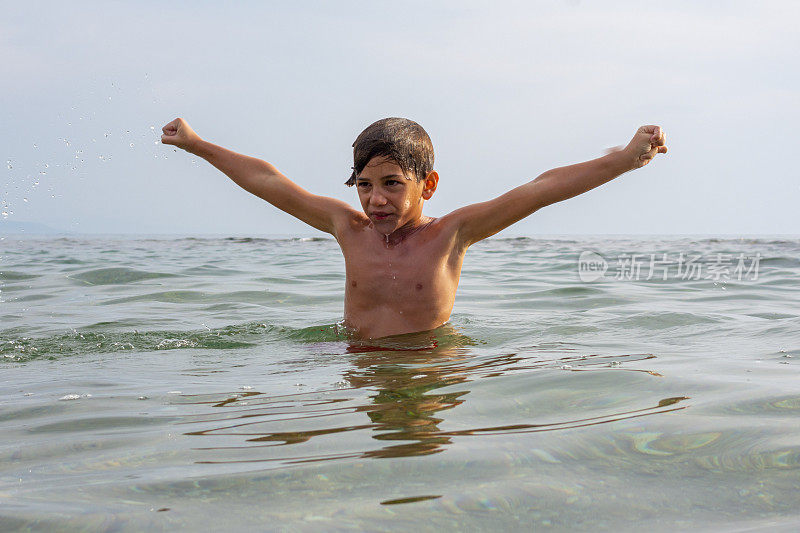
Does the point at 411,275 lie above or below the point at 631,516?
above

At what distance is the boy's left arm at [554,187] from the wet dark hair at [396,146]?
0.39 m

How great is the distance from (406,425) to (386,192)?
1.94 meters

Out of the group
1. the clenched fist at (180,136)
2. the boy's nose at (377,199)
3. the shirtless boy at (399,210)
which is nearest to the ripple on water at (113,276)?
the clenched fist at (180,136)

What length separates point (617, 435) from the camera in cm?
213

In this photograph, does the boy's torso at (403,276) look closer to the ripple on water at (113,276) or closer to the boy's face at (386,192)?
the boy's face at (386,192)

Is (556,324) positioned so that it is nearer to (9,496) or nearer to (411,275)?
(411,275)

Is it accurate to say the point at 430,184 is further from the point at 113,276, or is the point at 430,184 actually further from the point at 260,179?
the point at 113,276

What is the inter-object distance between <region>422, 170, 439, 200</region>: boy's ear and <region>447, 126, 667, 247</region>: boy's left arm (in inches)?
8.1

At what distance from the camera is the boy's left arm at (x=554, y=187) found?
12.3ft

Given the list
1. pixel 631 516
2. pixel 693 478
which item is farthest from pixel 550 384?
pixel 631 516

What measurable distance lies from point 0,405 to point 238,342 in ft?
6.13

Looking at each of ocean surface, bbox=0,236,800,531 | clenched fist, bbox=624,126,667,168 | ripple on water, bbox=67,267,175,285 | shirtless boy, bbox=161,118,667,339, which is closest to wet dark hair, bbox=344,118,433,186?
shirtless boy, bbox=161,118,667,339

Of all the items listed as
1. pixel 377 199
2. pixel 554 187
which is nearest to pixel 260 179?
pixel 377 199

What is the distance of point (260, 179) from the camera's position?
440cm
